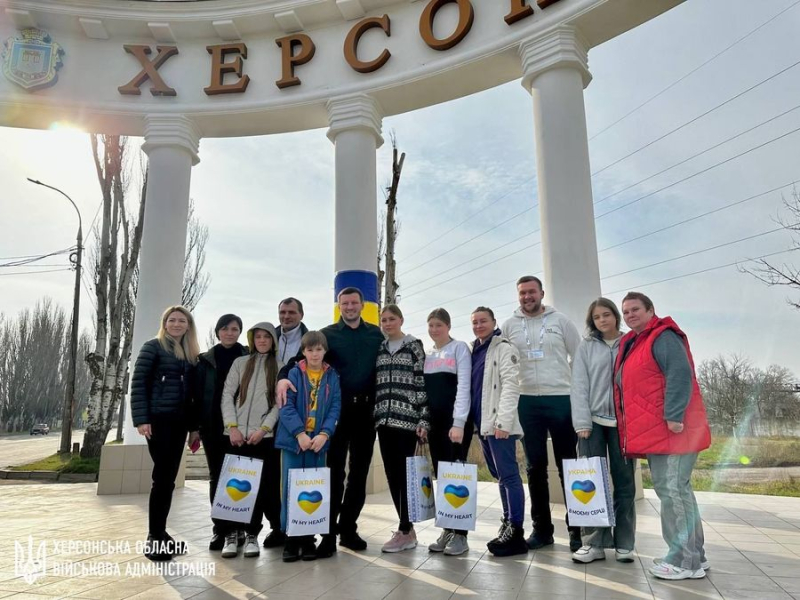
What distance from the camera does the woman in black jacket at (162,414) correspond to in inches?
136

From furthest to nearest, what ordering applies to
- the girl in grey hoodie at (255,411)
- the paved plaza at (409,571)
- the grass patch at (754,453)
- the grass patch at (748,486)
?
the grass patch at (754,453) → the grass patch at (748,486) → the girl in grey hoodie at (255,411) → the paved plaza at (409,571)

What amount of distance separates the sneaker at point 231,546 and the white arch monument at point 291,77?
304cm

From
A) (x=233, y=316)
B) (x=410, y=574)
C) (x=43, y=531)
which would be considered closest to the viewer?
(x=410, y=574)

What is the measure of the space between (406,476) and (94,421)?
11.7 m

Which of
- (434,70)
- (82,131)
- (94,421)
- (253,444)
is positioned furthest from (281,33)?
(94,421)

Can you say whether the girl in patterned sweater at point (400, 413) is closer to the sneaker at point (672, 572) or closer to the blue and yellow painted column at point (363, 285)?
the sneaker at point (672, 572)

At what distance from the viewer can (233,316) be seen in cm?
386

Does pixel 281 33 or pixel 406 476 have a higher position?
pixel 281 33

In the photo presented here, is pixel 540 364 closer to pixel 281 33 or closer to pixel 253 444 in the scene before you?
pixel 253 444

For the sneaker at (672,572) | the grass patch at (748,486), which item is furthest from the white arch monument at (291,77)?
the grass patch at (748,486)

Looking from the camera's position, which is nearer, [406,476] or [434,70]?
[406,476]

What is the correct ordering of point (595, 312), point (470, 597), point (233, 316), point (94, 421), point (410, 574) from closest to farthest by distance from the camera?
point (470, 597) → point (410, 574) → point (595, 312) → point (233, 316) → point (94, 421)

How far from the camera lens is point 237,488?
11.3ft

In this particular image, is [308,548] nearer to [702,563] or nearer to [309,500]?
[309,500]
